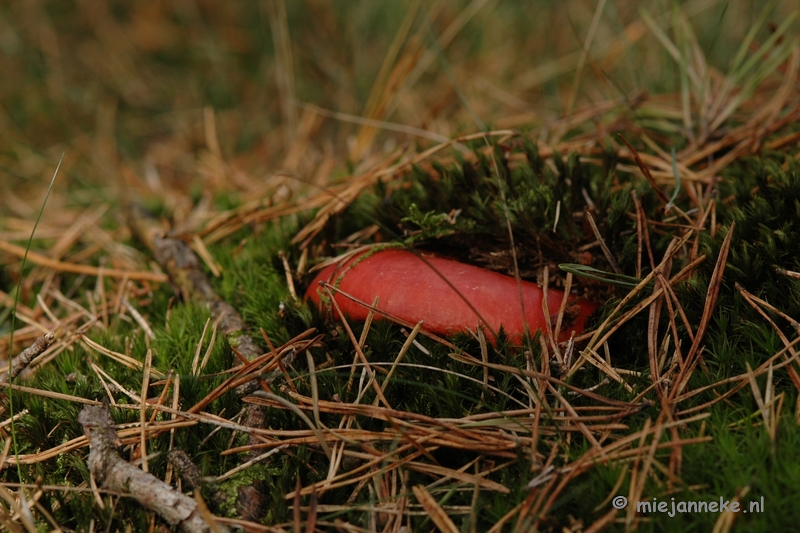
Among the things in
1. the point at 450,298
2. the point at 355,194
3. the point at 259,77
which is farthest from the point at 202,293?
the point at 259,77

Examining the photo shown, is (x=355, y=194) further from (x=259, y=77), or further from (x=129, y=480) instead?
(x=259, y=77)

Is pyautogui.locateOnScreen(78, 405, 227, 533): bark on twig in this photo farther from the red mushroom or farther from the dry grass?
the red mushroom

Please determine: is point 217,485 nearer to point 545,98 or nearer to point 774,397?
point 774,397

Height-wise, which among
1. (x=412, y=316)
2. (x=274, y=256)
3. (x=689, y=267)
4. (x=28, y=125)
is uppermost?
(x=689, y=267)

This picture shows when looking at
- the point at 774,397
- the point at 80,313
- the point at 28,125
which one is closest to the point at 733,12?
the point at 774,397

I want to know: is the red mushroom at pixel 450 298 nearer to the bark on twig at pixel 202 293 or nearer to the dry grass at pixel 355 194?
the dry grass at pixel 355 194

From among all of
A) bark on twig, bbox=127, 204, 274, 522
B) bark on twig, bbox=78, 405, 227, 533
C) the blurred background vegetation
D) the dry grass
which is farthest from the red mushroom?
the blurred background vegetation
